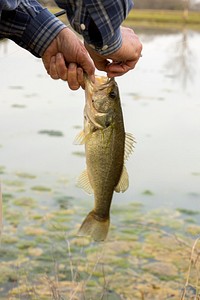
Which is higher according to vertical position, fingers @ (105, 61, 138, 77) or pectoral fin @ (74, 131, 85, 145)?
fingers @ (105, 61, 138, 77)

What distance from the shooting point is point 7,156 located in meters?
7.02

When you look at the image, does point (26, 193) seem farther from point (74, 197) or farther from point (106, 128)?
point (106, 128)

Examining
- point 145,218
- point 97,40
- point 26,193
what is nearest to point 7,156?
point 26,193

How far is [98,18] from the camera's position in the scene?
193cm

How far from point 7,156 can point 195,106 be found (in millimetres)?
4738

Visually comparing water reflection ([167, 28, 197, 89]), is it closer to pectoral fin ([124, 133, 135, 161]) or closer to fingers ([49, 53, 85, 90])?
pectoral fin ([124, 133, 135, 161])

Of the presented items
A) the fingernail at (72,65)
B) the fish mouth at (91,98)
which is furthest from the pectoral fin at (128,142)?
the fingernail at (72,65)

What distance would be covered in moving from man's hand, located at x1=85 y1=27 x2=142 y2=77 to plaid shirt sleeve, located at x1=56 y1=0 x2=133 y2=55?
149mm

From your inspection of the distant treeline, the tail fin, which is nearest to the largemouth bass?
the tail fin

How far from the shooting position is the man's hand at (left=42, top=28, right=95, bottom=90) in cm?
239

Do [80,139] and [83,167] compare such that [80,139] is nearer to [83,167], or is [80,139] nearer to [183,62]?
[83,167]

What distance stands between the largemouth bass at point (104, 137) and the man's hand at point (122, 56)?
0.27ft

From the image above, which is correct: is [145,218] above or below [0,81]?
above

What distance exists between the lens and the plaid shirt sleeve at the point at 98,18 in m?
1.90
